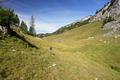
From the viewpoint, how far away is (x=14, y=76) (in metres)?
24.0

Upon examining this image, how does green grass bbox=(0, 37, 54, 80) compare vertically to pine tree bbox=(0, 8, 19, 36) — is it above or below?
below

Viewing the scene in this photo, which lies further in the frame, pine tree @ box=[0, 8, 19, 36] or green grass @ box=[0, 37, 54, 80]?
pine tree @ box=[0, 8, 19, 36]

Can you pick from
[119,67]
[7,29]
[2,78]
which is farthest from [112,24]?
[2,78]

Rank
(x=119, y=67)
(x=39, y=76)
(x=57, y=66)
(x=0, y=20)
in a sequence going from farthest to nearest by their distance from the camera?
(x=119, y=67) → (x=0, y=20) → (x=57, y=66) → (x=39, y=76)

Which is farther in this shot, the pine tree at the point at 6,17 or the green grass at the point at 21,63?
the pine tree at the point at 6,17

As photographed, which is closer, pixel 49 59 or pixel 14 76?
pixel 14 76

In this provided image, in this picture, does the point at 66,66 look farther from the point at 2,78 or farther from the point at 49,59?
the point at 2,78

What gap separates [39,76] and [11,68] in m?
3.43

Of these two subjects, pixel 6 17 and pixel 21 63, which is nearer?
pixel 21 63

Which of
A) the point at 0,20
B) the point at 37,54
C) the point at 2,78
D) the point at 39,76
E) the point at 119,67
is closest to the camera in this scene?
the point at 2,78

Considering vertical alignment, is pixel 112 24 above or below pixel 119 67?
above

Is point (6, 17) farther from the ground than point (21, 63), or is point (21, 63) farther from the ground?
point (6, 17)

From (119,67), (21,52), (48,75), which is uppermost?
(21,52)

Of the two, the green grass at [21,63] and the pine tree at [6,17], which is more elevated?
the pine tree at [6,17]
